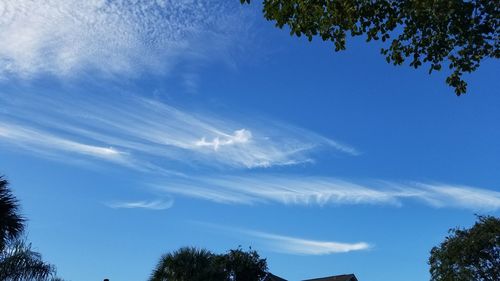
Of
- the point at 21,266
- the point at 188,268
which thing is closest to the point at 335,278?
the point at 188,268

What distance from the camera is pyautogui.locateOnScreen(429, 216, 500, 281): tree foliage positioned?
1725 inches

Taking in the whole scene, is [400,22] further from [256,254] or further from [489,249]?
[256,254]

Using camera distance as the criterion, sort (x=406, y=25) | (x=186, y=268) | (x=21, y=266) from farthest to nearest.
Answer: (x=186, y=268), (x=21, y=266), (x=406, y=25)

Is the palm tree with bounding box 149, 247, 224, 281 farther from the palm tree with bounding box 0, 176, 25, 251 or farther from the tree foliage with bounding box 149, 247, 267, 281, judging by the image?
the palm tree with bounding box 0, 176, 25, 251

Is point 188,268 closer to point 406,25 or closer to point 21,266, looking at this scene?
point 21,266

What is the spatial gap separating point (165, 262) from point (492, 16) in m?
26.4

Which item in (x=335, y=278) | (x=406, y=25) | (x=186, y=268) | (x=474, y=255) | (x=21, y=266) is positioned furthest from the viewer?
(x=335, y=278)

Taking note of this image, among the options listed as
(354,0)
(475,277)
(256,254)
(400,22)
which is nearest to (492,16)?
(400,22)

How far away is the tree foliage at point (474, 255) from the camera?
43.8 metres

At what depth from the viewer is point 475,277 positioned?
1716 inches

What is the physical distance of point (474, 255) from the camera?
4459cm

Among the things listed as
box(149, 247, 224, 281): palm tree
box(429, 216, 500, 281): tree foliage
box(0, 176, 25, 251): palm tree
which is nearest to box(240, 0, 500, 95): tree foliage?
box(0, 176, 25, 251): palm tree

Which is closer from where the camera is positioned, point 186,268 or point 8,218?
point 8,218

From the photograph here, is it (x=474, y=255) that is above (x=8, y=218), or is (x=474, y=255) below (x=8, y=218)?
above
